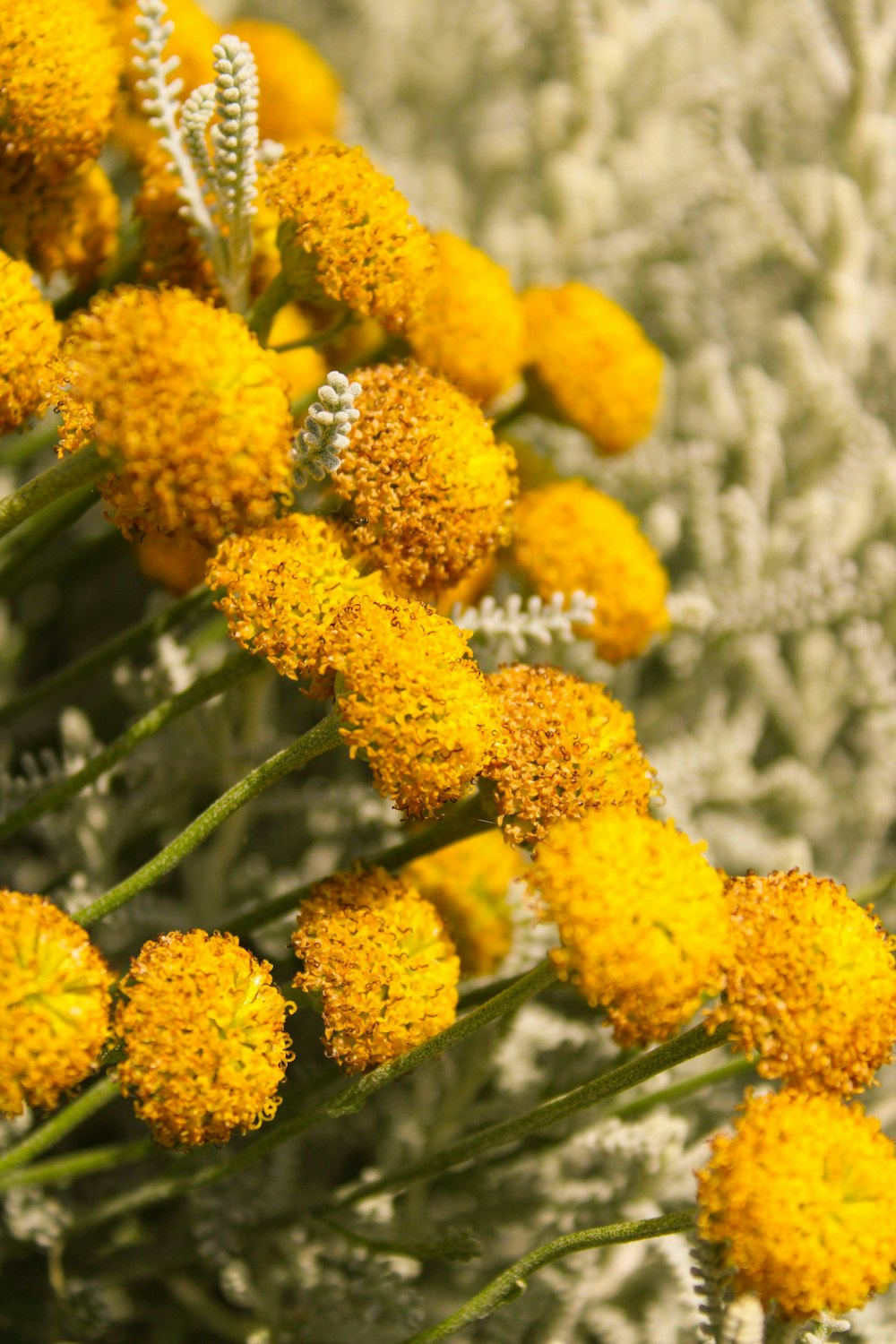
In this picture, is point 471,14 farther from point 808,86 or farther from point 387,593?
point 387,593

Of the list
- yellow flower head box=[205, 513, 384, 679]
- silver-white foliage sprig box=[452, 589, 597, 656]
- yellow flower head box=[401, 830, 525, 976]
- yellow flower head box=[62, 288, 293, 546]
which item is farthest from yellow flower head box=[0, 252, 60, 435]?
yellow flower head box=[401, 830, 525, 976]

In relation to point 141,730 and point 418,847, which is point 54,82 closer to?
point 141,730

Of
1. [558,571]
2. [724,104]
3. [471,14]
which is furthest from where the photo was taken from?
[471,14]

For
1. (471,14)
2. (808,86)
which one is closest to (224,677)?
(808,86)

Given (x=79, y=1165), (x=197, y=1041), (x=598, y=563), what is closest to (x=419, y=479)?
(x=598, y=563)

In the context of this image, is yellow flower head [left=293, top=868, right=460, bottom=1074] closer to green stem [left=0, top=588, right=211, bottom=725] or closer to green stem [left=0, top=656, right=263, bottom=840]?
green stem [left=0, top=656, right=263, bottom=840]

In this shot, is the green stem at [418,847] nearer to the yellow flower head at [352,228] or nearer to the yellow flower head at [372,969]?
the yellow flower head at [372,969]
